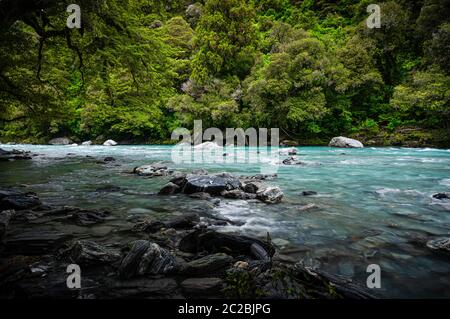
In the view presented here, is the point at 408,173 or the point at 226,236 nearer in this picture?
the point at 226,236

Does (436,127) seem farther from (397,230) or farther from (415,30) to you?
(397,230)

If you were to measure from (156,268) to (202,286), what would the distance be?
60 cm

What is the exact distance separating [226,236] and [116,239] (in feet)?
5.23

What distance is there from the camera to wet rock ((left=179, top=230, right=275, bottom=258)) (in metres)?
3.54

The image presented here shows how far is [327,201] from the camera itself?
6430mm

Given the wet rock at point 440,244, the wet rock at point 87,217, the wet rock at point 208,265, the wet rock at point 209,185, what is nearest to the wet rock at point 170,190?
the wet rock at point 209,185

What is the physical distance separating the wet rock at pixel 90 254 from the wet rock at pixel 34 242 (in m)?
0.44

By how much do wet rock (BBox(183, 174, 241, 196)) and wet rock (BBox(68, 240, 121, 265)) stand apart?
13.1 feet

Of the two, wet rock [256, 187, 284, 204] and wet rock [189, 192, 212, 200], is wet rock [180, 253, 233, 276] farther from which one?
wet rock [189, 192, 212, 200]

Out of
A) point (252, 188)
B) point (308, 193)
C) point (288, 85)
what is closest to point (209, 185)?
point (252, 188)

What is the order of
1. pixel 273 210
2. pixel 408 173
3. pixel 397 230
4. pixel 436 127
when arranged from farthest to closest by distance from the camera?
Result: pixel 436 127, pixel 408 173, pixel 273 210, pixel 397 230

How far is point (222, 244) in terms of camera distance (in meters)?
3.64

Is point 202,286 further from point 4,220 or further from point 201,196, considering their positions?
point 201,196
